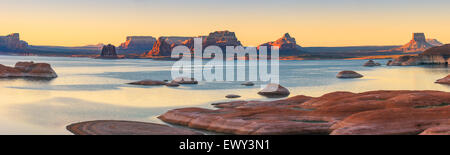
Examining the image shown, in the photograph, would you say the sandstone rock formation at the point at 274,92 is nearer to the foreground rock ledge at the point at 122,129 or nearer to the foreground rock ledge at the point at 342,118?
the foreground rock ledge at the point at 342,118

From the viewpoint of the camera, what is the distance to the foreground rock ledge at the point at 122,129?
89.6ft

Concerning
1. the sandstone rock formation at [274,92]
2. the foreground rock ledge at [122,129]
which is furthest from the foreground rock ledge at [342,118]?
the sandstone rock formation at [274,92]

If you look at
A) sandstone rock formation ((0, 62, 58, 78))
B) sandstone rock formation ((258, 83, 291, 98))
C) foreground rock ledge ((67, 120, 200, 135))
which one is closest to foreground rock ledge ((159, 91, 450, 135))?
foreground rock ledge ((67, 120, 200, 135))

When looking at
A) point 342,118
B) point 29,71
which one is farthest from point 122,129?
point 29,71

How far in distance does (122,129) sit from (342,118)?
15695mm

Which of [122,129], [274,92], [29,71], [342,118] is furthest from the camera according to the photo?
A: [29,71]

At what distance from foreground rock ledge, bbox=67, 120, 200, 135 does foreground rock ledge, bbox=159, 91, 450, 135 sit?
3.28 meters

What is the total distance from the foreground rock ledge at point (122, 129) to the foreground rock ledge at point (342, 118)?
328cm

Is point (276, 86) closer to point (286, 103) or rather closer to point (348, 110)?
point (286, 103)

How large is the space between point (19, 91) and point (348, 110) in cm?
5412

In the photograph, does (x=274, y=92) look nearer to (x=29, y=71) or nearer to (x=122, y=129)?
(x=122, y=129)

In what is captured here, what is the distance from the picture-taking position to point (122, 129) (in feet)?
93.0

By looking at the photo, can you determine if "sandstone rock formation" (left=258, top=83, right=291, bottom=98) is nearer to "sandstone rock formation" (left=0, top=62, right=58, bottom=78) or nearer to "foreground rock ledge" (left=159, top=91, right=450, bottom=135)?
"foreground rock ledge" (left=159, top=91, right=450, bottom=135)
